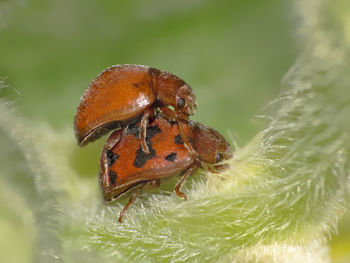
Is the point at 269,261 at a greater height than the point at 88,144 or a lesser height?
lesser

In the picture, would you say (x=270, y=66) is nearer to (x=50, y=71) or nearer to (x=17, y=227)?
(x=50, y=71)

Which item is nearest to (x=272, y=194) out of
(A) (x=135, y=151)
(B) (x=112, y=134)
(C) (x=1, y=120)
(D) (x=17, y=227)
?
(A) (x=135, y=151)

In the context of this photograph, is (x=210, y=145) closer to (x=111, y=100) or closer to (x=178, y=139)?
(x=178, y=139)

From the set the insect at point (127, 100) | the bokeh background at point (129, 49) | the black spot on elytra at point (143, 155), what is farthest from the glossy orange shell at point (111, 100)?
the bokeh background at point (129, 49)

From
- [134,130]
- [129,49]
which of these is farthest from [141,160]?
[129,49]

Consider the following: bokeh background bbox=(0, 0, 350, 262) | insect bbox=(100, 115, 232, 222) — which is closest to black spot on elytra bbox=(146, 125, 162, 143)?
insect bbox=(100, 115, 232, 222)

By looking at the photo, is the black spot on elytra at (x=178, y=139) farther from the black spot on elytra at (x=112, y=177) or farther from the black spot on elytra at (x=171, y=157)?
the black spot on elytra at (x=112, y=177)
